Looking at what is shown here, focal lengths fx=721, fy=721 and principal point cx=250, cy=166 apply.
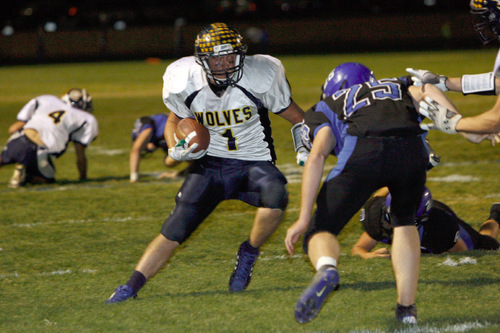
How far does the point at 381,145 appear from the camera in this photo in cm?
340

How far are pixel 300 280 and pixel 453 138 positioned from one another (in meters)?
6.32

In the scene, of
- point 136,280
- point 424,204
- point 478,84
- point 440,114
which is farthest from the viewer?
point 424,204

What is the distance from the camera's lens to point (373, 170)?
3389 mm

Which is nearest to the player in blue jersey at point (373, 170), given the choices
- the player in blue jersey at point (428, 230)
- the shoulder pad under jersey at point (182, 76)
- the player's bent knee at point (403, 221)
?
the player's bent knee at point (403, 221)

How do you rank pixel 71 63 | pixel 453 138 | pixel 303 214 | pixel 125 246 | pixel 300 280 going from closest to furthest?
pixel 303 214 → pixel 300 280 → pixel 125 246 → pixel 453 138 → pixel 71 63

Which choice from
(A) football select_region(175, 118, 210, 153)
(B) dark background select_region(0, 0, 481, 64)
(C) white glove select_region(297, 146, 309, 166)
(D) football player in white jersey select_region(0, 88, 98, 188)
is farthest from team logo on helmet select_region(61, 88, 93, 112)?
(B) dark background select_region(0, 0, 481, 64)

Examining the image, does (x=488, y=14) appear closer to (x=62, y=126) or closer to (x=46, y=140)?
(x=62, y=126)

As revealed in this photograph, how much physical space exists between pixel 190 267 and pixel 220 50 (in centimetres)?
160

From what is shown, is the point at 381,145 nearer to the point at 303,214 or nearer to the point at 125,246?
the point at 303,214

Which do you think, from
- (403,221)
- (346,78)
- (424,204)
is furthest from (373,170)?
(424,204)

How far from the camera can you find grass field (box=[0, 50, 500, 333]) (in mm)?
3771

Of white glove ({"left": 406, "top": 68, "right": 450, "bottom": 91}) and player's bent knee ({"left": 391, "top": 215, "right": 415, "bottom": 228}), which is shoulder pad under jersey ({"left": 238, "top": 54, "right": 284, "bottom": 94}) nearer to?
white glove ({"left": 406, "top": 68, "right": 450, "bottom": 91})

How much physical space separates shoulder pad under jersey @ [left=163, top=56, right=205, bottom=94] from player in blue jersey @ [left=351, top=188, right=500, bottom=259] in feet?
4.75

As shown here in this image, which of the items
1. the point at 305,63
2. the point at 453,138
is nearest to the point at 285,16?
the point at 305,63
